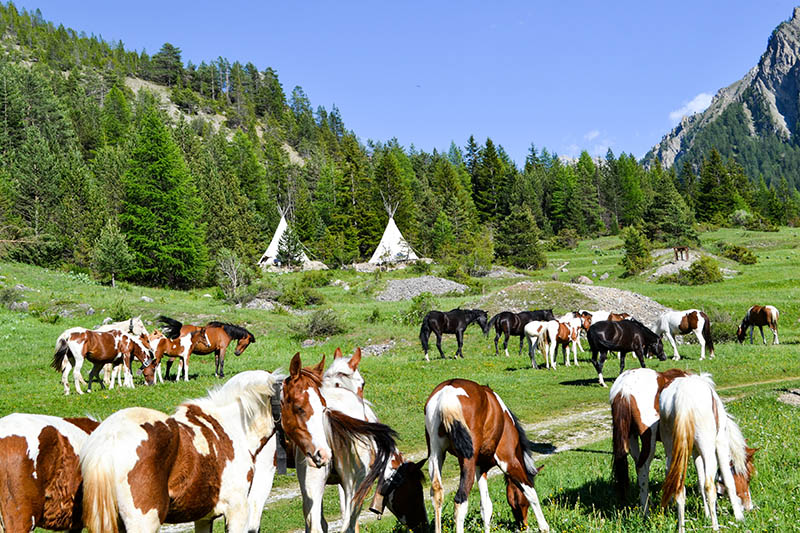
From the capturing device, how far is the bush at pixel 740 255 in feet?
167

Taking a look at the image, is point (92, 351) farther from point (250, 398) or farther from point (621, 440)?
point (621, 440)

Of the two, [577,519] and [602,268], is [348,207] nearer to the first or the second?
[602,268]

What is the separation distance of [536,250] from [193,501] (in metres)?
62.9

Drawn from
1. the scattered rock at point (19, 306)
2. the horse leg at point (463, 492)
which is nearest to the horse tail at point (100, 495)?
the horse leg at point (463, 492)

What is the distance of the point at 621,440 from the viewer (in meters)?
6.74

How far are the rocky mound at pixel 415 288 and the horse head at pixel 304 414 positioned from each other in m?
38.9

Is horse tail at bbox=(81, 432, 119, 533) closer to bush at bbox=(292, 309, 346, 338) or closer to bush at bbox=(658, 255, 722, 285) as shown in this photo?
bush at bbox=(292, 309, 346, 338)

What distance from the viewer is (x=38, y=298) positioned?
3186 cm

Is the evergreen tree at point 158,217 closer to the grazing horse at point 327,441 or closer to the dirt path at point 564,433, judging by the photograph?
the dirt path at point 564,433

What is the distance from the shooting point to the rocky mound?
44969 mm

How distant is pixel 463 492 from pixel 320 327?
21283 millimetres

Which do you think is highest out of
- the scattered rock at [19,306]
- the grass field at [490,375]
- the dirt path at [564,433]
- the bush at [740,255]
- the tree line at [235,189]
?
the tree line at [235,189]

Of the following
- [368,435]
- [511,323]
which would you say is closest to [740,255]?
[511,323]

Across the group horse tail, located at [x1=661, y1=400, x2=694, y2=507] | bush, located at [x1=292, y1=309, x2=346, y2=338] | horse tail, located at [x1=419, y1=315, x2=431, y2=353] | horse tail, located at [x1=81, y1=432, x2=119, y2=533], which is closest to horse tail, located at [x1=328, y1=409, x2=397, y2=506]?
horse tail, located at [x1=81, y1=432, x2=119, y2=533]
